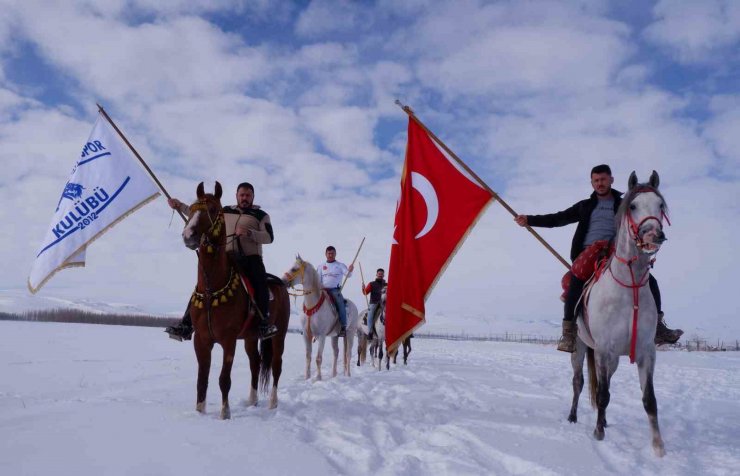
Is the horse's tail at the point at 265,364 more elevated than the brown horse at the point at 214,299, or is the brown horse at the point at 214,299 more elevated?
the brown horse at the point at 214,299

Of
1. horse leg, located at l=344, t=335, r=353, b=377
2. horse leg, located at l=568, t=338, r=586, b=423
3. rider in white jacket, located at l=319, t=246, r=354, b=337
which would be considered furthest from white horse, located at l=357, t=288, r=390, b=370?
horse leg, located at l=568, t=338, r=586, b=423

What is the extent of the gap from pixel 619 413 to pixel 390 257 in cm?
418

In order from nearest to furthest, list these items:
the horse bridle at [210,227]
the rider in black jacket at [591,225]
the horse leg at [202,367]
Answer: the horse bridle at [210,227]
the horse leg at [202,367]
the rider in black jacket at [591,225]

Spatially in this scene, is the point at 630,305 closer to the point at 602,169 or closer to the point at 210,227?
the point at 602,169

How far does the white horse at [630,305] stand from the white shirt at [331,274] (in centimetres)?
798

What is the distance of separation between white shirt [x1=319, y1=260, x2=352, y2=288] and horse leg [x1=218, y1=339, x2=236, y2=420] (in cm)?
659

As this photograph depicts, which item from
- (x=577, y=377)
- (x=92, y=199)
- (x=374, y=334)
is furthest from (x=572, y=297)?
(x=374, y=334)

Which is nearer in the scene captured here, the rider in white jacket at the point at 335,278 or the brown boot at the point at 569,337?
the brown boot at the point at 569,337

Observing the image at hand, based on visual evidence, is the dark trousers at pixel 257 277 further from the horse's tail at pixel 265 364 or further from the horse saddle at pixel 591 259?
the horse saddle at pixel 591 259

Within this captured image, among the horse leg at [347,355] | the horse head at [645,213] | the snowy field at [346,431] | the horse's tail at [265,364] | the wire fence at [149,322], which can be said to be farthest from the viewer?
the wire fence at [149,322]

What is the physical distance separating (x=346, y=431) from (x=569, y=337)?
3230mm

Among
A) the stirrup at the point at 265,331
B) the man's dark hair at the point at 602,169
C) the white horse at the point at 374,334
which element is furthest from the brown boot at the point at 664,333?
the white horse at the point at 374,334

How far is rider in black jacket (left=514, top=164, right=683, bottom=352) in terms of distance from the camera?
240 inches

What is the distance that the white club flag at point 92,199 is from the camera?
22.2ft
